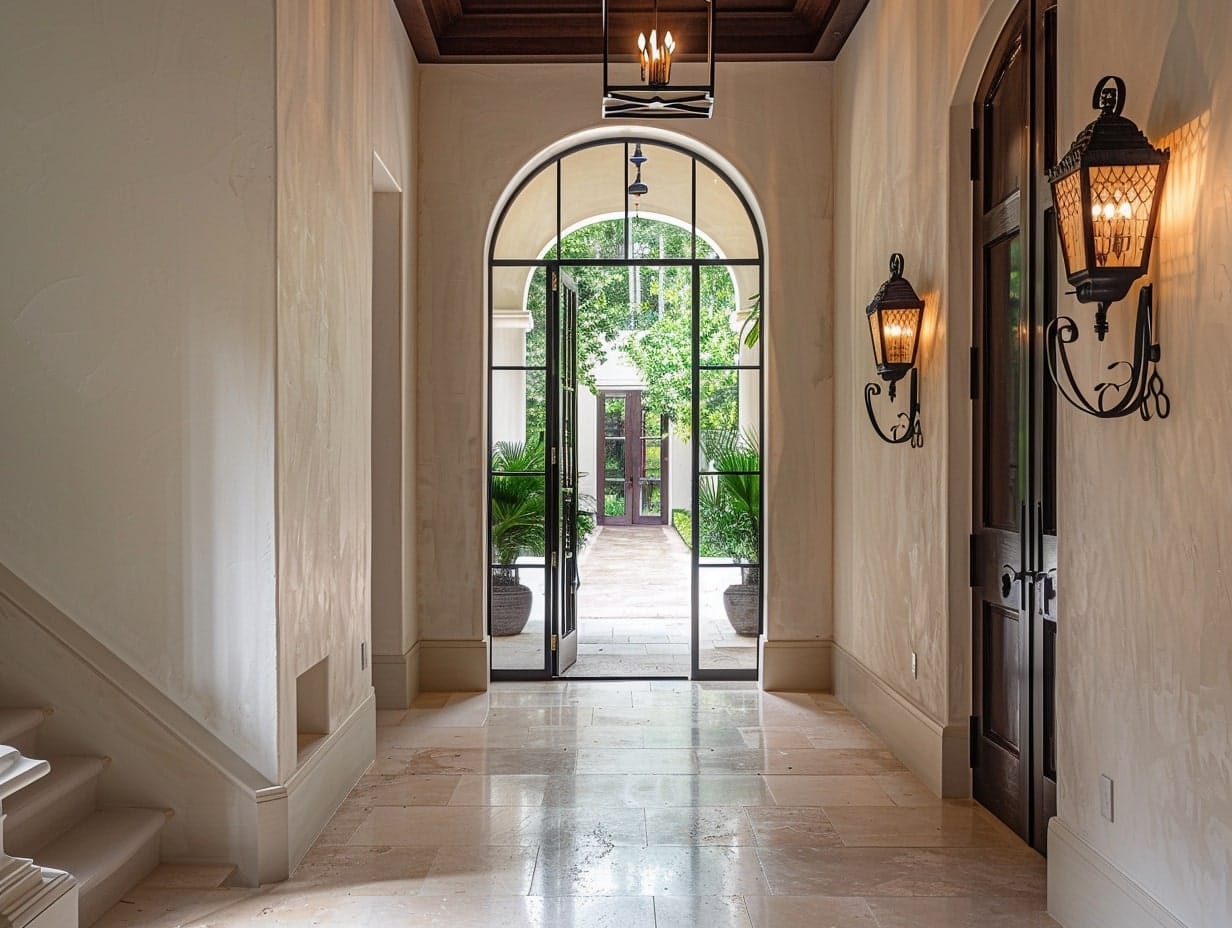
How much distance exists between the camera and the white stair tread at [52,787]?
286 centimetres

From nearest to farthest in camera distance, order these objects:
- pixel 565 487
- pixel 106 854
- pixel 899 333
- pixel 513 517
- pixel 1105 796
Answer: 1. pixel 1105 796
2. pixel 106 854
3. pixel 899 333
4. pixel 513 517
5. pixel 565 487

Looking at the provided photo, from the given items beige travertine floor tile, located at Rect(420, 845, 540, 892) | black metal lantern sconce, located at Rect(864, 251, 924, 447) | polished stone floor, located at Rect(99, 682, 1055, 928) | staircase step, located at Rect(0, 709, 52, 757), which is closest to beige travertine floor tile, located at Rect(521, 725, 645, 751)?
polished stone floor, located at Rect(99, 682, 1055, 928)

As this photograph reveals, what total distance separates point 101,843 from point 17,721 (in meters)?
0.48

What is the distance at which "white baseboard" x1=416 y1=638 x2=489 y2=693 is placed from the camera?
6047mm

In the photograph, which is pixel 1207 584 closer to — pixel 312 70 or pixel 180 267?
pixel 180 267

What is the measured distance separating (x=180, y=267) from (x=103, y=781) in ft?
5.61

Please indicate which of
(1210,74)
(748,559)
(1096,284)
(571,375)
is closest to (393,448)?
(571,375)

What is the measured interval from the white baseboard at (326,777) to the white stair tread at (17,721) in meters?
0.82

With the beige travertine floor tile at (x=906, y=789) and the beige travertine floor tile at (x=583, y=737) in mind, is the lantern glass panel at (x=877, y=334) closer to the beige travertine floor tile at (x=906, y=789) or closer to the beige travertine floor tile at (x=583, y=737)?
the beige travertine floor tile at (x=906, y=789)

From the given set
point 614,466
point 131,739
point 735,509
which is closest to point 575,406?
point 735,509

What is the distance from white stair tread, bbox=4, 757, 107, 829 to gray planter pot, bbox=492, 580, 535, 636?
3279mm

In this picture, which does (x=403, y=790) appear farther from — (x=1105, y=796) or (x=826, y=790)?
(x=1105, y=796)

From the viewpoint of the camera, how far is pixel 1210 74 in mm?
2311

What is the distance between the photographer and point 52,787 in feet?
9.98
